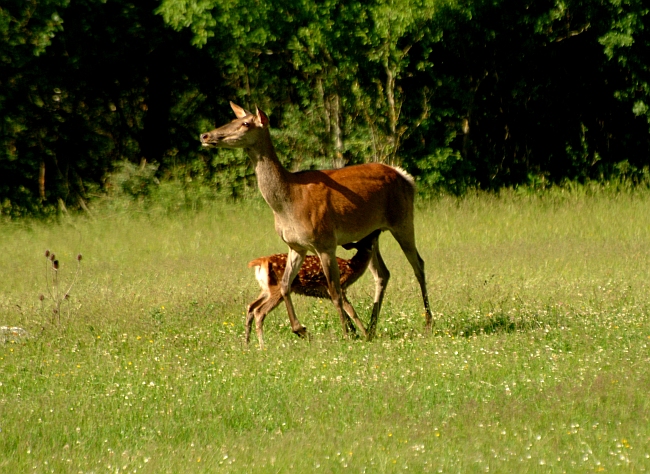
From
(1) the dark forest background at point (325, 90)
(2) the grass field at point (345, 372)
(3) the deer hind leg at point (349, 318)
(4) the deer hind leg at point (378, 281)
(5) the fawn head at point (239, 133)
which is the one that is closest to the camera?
(2) the grass field at point (345, 372)

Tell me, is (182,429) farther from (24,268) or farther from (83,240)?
(83,240)

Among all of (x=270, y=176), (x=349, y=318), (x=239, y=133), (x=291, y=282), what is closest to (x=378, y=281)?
(x=349, y=318)

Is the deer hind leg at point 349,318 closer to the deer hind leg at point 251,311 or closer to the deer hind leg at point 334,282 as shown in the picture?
the deer hind leg at point 334,282

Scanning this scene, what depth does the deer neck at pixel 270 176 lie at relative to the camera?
999cm

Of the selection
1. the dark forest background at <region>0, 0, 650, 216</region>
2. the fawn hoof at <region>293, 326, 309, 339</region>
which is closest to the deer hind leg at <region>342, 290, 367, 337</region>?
the fawn hoof at <region>293, 326, 309, 339</region>

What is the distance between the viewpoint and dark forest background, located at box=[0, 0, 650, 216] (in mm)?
20469

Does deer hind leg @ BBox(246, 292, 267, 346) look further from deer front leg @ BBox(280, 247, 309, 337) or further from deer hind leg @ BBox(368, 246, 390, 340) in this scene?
deer hind leg @ BBox(368, 246, 390, 340)

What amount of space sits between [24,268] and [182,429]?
9.73 m

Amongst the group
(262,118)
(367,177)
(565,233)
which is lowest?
(565,233)

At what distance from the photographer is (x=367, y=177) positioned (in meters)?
10.6

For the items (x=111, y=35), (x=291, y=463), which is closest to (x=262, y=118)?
(x=291, y=463)

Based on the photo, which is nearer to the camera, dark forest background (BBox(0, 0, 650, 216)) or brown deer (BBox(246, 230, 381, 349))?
brown deer (BBox(246, 230, 381, 349))

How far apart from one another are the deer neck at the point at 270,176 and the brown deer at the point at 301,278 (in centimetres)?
57

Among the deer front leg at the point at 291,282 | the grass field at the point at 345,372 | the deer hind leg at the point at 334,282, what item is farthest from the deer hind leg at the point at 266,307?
the deer hind leg at the point at 334,282
